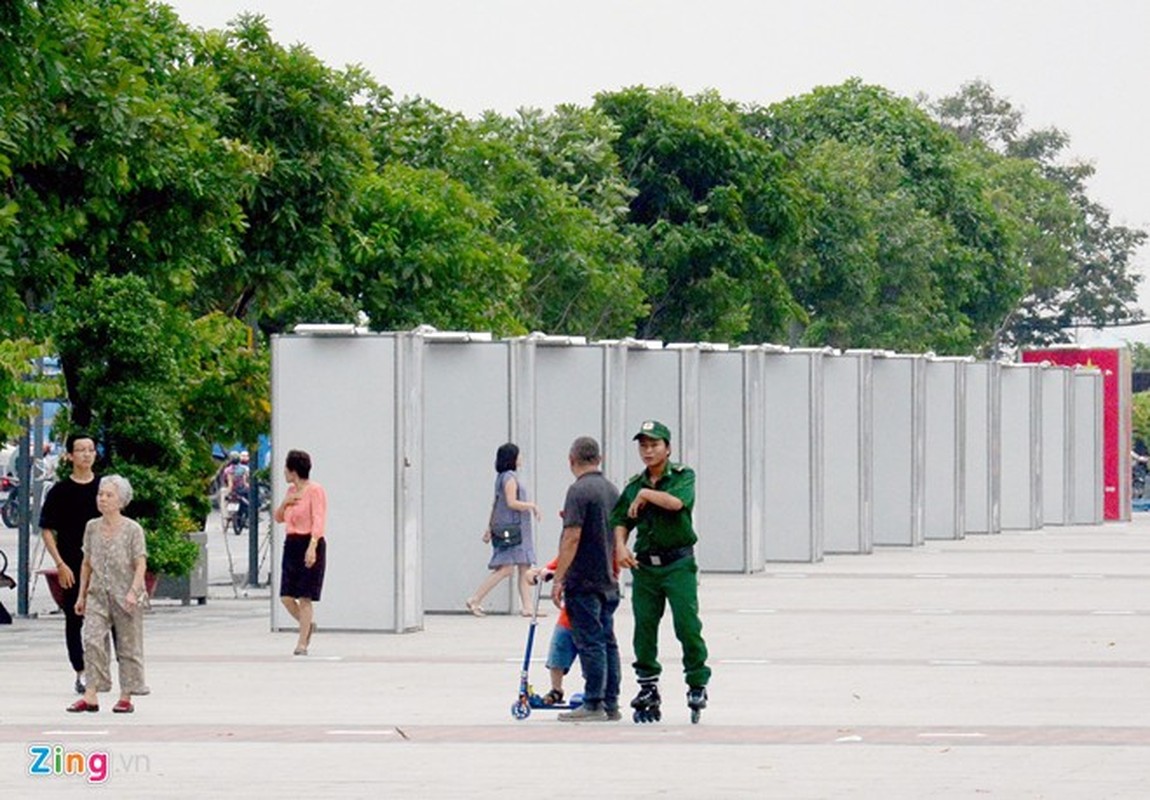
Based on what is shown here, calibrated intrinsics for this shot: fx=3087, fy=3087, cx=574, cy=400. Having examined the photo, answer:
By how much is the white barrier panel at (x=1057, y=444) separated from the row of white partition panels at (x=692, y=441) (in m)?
0.04

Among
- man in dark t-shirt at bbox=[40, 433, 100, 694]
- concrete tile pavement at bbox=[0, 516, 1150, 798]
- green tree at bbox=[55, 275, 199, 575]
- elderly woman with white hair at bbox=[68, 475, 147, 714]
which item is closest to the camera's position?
concrete tile pavement at bbox=[0, 516, 1150, 798]

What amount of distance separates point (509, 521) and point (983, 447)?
77.9ft

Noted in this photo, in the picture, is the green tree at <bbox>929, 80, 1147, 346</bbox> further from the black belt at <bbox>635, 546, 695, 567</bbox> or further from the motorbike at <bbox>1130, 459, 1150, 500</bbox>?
the black belt at <bbox>635, 546, 695, 567</bbox>

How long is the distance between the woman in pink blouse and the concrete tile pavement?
471mm

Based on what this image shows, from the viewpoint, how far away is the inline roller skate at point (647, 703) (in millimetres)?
17312

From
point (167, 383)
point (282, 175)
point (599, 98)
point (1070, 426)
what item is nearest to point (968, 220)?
point (599, 98)

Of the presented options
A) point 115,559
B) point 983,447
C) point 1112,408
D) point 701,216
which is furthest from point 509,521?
point 701,216

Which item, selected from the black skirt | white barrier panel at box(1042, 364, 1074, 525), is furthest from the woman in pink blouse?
white barrier panel at box(1042, 364, 1074, 525)

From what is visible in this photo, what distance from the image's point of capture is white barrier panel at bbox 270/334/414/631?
25.2 metres

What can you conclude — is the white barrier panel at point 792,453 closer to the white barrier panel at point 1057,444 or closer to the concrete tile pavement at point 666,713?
the concrete tile pavement at point 666,713

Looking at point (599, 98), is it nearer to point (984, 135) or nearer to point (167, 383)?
point (167, 383)

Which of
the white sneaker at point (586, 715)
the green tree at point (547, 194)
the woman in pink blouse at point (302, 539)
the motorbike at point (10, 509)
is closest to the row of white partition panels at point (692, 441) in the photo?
the woman in pink blouse at point (302, 539)

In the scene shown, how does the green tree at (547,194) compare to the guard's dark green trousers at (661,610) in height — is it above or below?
above

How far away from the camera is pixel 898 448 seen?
44.2 metres
